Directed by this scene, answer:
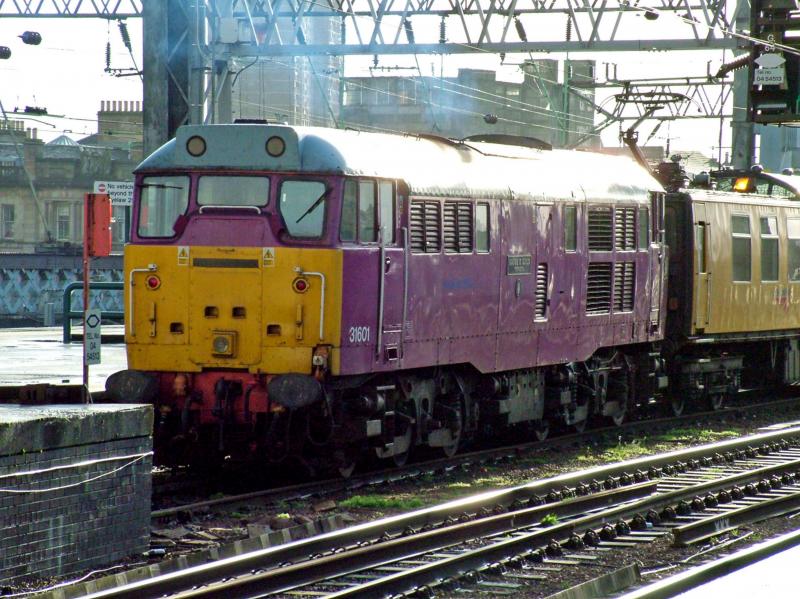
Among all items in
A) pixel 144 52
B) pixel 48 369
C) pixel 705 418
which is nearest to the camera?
pixel 48 369

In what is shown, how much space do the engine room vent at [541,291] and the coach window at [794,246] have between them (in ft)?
26.2

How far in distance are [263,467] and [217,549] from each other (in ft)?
18.1

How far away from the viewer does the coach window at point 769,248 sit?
2291 cm

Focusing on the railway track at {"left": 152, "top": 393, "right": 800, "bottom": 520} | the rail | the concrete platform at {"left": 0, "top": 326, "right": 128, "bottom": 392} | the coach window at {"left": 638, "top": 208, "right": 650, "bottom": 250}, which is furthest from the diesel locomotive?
the rail

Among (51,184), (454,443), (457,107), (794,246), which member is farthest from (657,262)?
(457,107)

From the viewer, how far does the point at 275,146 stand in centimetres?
1352

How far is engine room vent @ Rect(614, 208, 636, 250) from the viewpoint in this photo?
18.9 meters

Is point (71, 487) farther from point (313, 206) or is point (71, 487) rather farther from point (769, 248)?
point (769, 248)

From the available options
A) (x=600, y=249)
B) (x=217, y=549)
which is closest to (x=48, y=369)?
(x=600, y=249)

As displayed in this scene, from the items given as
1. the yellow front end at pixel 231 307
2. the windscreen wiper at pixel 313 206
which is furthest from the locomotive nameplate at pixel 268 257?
the windscreen wiper at pixel 313 206

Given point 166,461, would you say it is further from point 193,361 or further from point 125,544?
point 125,544

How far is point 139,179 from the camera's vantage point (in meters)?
14.0

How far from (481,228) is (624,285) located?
408 cm

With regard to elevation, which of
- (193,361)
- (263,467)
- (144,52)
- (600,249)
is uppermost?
(144,52)
